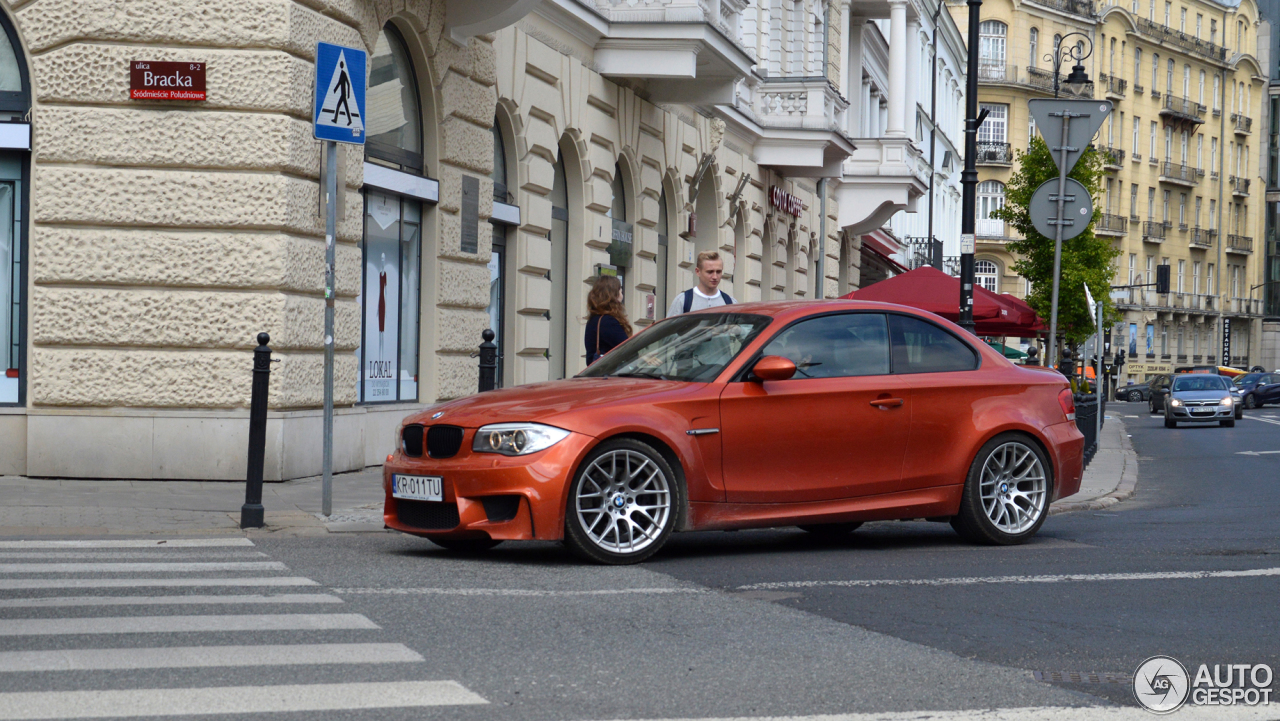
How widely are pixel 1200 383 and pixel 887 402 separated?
34.5 meters

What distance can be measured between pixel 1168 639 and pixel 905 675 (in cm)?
138

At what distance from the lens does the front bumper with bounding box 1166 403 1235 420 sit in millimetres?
39625

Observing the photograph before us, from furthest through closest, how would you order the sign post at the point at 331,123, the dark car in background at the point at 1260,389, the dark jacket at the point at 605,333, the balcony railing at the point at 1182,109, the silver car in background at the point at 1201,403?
1. the balcony railing at the point at 1182,109
2. the dark car in background at the point at 1260,389
3. the silver car in background at the point at 1201,403
4. the dark jacket at the point at 605,333
5. the sign post at the point at 331,123

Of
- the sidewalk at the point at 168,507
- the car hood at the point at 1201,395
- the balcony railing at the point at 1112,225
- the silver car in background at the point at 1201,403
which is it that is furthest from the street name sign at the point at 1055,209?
the balcony railing at the point at 1112,225

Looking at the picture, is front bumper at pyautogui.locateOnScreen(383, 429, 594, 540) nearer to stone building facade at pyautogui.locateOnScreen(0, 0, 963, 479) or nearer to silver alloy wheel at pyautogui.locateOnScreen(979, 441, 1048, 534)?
silver alloy wheel at pyautogui.locateOnScreen(979, 441, 1048, 534)

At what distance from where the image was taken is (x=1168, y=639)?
20.4 ft

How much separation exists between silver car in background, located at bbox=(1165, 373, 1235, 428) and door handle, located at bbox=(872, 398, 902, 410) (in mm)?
32550

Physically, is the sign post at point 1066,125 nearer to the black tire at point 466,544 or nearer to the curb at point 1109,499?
the curb at point 1109,499

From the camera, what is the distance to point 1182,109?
100m

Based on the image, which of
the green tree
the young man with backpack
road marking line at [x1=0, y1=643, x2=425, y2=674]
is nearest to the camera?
road marking line at [x1=0, y1=643, x2=425, y2=674]

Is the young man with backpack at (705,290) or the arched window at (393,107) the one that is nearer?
the young man with backpack at (705,290)

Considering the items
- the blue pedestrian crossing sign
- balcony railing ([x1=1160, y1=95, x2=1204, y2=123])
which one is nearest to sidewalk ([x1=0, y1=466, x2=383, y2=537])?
the blue pedestrian crossing sign

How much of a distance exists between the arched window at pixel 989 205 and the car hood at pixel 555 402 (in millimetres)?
79655

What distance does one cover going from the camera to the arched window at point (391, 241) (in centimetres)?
1493
